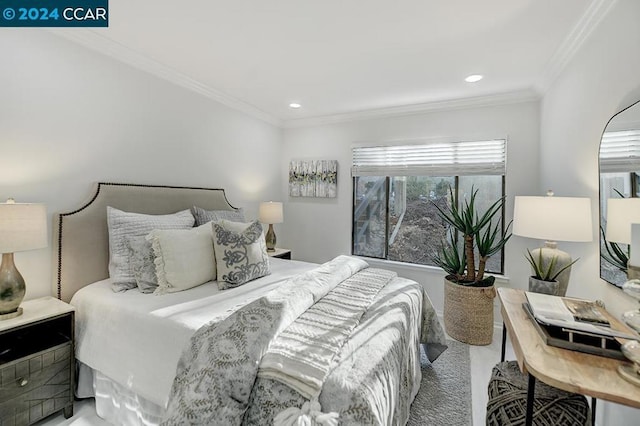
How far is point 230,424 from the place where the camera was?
1.04 metres

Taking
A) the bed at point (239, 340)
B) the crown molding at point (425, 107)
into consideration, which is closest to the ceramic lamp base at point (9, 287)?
the bed at point (239, 340)

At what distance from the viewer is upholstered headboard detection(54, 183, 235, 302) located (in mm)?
2002

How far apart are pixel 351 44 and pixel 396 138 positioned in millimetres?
1659

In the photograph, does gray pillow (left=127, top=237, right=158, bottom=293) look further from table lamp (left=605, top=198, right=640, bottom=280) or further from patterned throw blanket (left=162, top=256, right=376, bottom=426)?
table lamp (left=605, top=198, right=640, bottom=280)

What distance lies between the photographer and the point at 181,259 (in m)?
2.01

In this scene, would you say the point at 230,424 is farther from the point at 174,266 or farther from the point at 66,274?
the point at 66,274

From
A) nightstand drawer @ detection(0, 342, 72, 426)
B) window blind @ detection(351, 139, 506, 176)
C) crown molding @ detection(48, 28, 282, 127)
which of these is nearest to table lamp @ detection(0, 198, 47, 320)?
nightstand drawer @ detection(0, 342, 72, 426)

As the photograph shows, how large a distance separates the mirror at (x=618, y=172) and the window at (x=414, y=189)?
62.9 inches

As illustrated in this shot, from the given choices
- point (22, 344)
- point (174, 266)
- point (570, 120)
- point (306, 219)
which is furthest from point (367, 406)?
point (306, 219)

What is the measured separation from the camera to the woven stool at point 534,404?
1.17m

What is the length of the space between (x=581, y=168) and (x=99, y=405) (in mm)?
3441

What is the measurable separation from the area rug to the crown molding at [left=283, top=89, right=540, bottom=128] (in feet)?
8.35

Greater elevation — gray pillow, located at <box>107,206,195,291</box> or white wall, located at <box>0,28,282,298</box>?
white wall, located at <box>0,28,282,298</box>

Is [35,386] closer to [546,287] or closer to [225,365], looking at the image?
[225,365]
